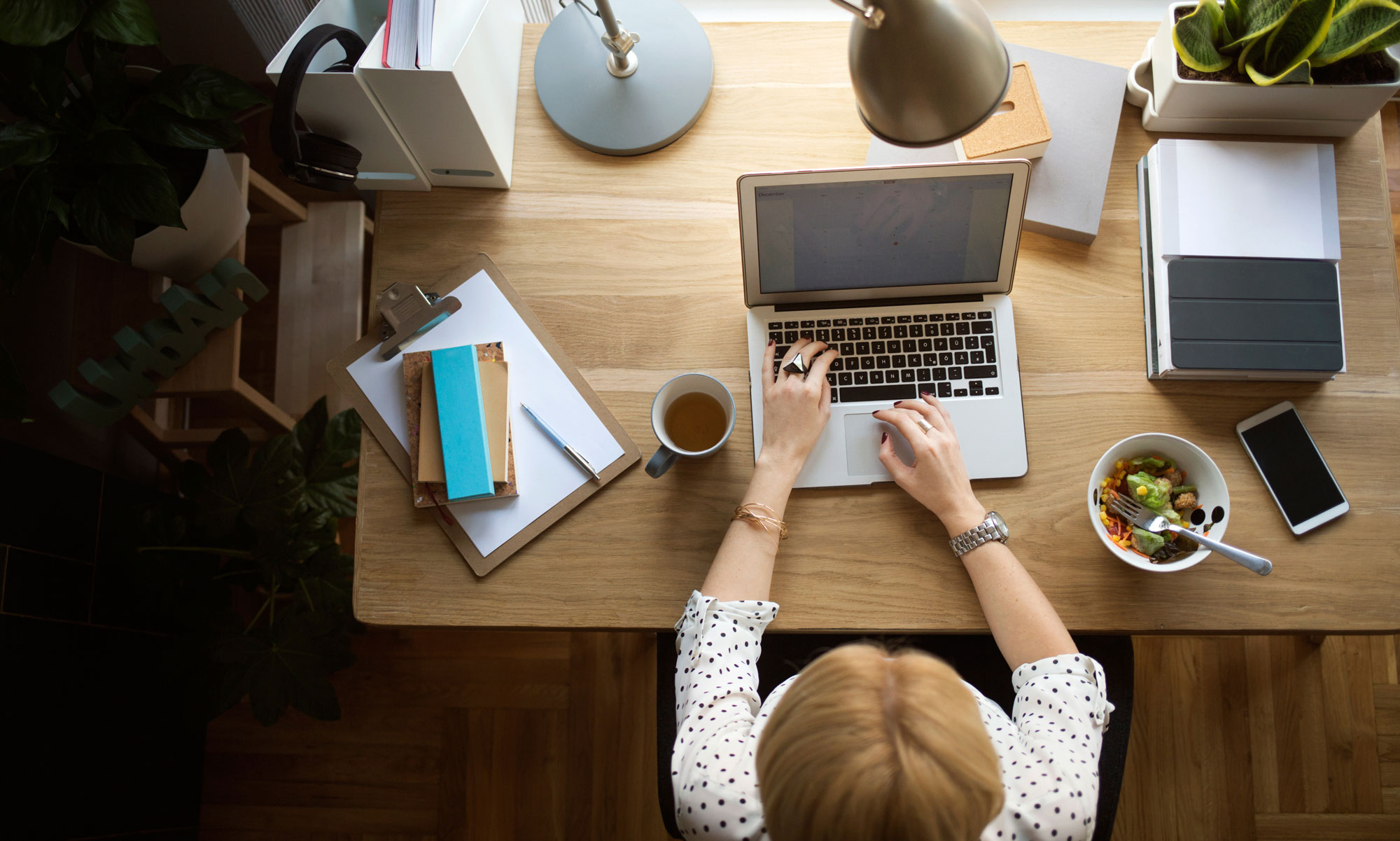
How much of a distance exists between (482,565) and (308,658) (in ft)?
1.72

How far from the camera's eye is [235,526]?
142 cm

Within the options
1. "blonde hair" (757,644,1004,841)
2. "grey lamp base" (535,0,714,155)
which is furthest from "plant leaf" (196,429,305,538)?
"blonde hair" (757,644,1004,841)

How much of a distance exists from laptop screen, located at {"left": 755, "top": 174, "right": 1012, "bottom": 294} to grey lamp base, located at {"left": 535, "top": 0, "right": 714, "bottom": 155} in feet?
0.86

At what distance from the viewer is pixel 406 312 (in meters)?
1.01

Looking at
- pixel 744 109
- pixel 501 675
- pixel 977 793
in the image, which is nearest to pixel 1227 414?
pixel 977 793

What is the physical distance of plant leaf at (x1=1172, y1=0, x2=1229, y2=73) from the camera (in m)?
0.96

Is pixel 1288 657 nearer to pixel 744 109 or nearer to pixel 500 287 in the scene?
pixel 744 109

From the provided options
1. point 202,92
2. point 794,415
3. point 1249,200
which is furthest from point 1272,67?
point 202,92

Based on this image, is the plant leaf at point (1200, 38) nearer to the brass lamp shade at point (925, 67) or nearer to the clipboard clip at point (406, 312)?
the brass lamp shade at point (925, 67)

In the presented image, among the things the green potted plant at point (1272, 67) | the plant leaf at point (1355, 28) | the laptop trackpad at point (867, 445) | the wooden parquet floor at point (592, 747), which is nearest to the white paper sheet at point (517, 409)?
the laptop trackpad at point (867, 445)

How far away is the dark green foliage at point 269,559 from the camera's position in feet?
4.17

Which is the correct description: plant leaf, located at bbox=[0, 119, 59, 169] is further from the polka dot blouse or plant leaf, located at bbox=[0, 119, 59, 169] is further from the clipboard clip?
the polka dot blouse

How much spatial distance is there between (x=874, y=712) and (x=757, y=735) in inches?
8.0

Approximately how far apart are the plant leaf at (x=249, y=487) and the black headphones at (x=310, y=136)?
50 centimetres
